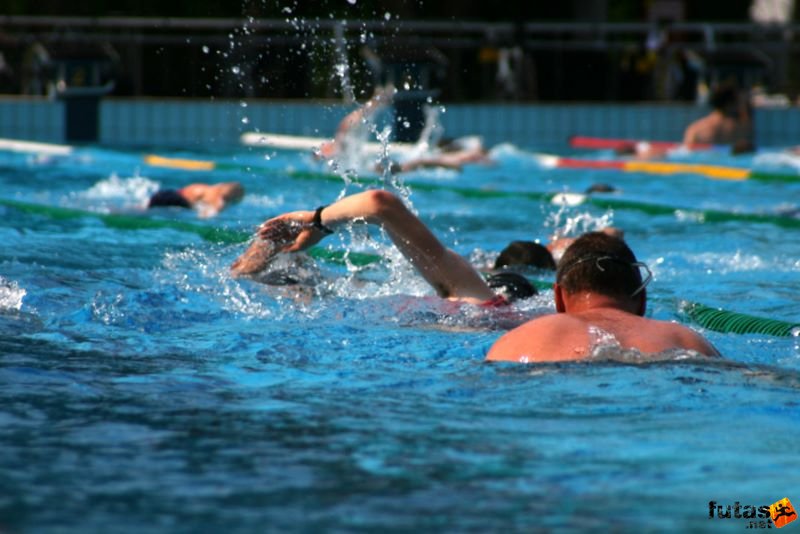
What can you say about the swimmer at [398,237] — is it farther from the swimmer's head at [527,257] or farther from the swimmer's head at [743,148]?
the swimmer's head at [743,148]

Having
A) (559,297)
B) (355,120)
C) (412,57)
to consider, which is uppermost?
(412,57)

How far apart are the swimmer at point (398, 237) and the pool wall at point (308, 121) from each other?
944 cm

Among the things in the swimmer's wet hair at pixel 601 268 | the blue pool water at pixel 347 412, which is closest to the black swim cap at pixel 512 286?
the blue pool water at pixel 347 412

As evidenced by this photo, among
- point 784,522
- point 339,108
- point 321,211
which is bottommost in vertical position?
point 784,522

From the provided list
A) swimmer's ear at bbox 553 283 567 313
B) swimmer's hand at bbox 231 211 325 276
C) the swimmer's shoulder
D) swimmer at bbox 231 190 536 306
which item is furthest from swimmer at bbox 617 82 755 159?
the swimmer's shoulder

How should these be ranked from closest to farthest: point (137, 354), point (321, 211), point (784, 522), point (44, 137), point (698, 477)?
point (784, 522) → point (698, 477) → point (137, 354) → point (321, 211) → point (44, 137)

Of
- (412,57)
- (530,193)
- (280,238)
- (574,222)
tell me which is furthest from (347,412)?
(412,57)

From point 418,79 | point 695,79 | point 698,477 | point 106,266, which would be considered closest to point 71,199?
point 106,266

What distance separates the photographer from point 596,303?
11.8ft

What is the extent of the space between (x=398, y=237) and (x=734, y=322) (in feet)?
4.23

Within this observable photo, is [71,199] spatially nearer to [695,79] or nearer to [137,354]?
[137,354]

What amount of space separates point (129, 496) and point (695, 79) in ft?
45.1

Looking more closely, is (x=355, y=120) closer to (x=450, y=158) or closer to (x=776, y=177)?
(x=450, y=158)

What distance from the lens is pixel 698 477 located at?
102 inches
